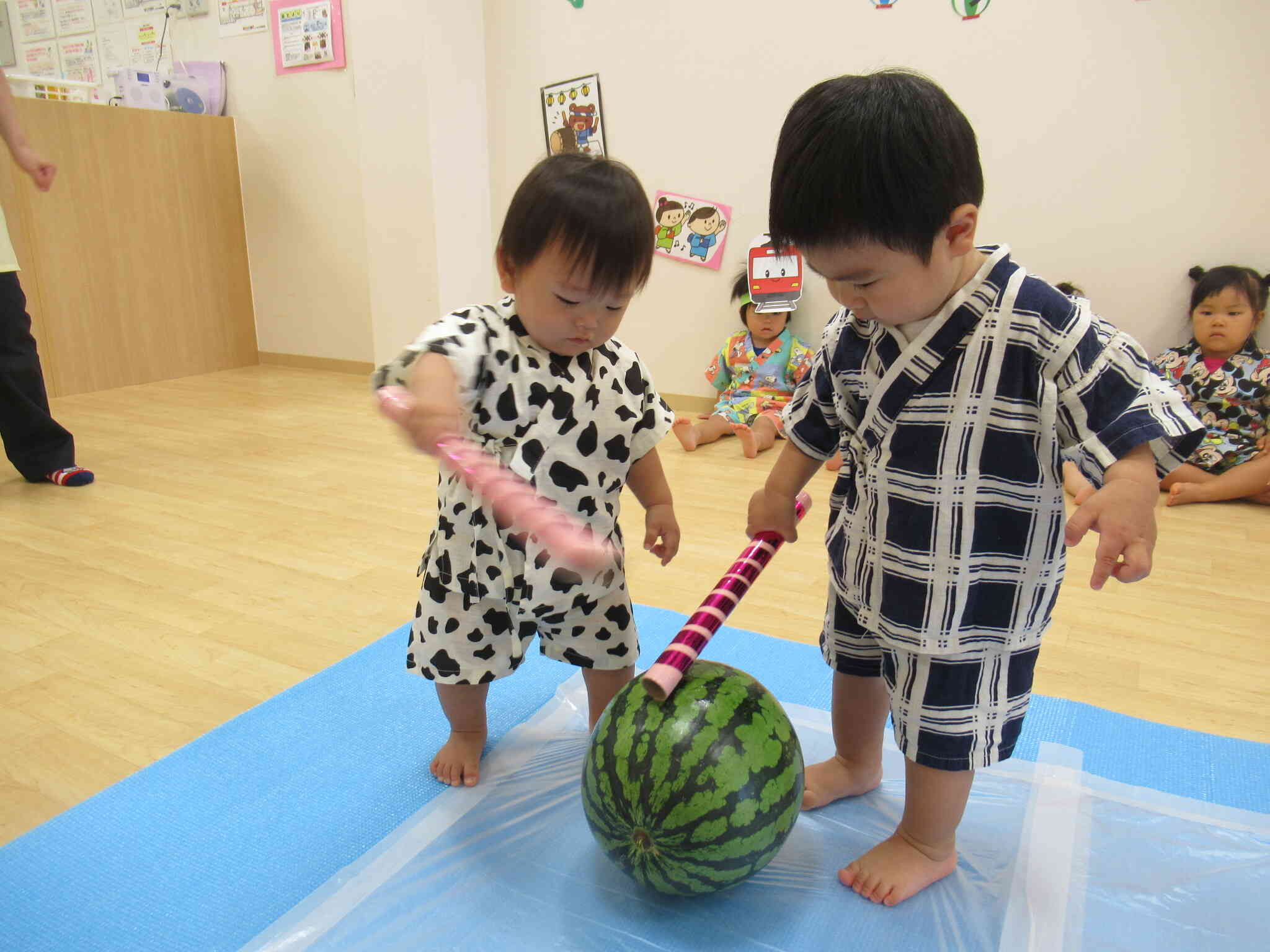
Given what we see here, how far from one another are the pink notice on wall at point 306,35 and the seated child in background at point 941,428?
373 centimetres

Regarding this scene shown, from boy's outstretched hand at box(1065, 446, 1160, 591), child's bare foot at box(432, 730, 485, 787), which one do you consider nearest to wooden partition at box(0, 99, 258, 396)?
child's bare foot at box(432, 730, 485, 787)

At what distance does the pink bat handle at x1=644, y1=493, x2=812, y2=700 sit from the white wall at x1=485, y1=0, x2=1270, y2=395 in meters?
2.14

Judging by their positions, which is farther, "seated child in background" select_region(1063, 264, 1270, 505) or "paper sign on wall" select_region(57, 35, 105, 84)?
"paper sign on wall" select_region(57, 35, 105, 84)

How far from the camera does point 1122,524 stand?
29.4 inches

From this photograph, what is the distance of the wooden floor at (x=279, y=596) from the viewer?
1.31m

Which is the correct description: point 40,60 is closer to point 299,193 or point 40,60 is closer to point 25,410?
point 299,193

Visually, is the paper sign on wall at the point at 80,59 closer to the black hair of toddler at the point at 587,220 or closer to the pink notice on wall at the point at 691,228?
the pink notice on wall at the point at 691,228

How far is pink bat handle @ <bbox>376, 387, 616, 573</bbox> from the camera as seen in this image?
716 mm

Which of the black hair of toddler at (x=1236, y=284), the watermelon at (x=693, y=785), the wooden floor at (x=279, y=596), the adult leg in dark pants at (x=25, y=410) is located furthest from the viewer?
the black hair of toddler at (x=1236, y=284)

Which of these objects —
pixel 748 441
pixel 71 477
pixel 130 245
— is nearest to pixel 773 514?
pixel 748 441

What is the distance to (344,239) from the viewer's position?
4145 millimetres

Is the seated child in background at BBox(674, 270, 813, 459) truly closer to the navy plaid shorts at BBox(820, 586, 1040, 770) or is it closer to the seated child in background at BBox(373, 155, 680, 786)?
the seated child in background at BBox(373, 155, 680, 786)

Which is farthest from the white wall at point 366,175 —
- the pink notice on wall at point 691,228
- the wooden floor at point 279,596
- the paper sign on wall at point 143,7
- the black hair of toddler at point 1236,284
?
the black hair of toddler at point 1236,284

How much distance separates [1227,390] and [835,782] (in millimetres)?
2077
